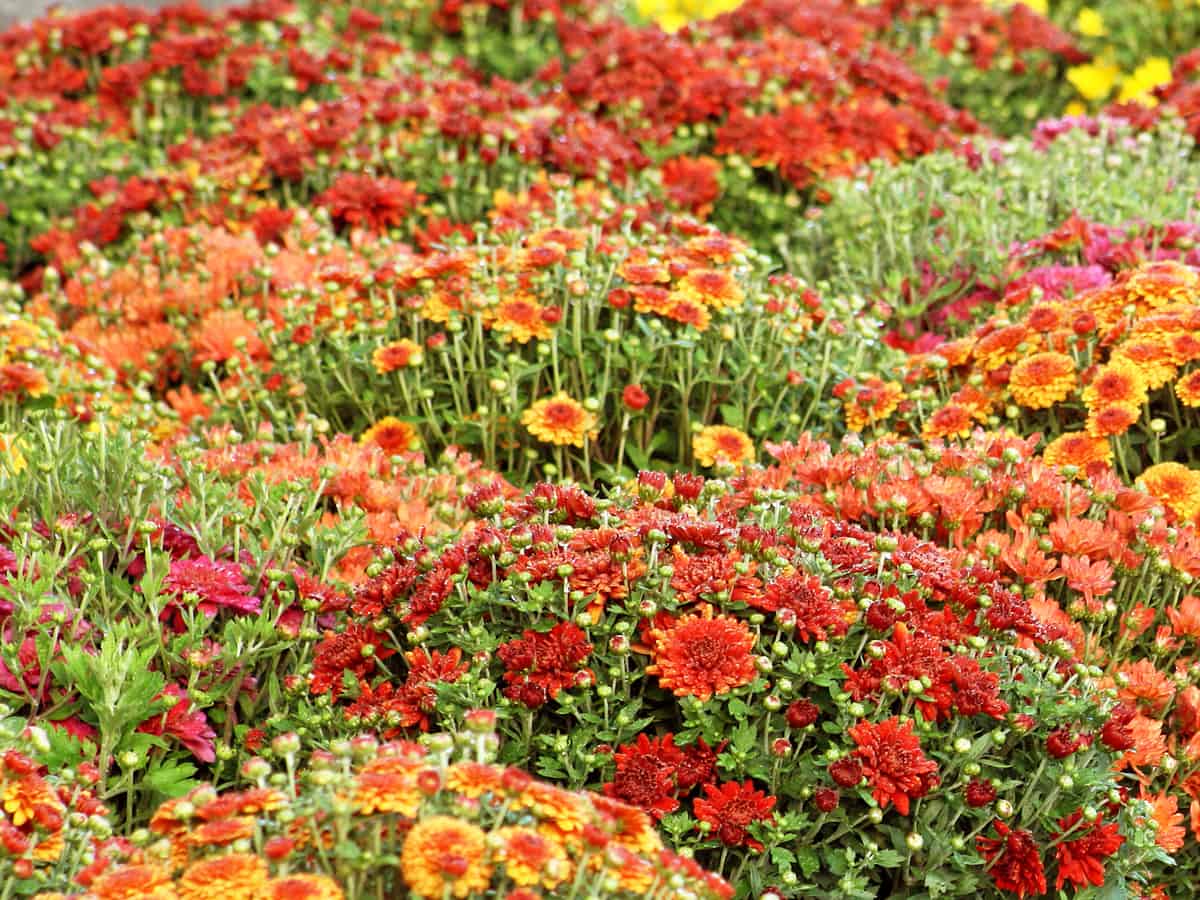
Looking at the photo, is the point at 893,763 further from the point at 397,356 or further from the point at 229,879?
the point at 397,356

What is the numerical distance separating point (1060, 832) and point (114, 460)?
67.7 inches

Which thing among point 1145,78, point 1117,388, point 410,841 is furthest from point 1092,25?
point 410,841

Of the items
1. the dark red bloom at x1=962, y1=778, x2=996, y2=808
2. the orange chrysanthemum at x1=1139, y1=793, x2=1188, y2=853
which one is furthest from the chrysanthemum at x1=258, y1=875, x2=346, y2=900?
the orange chrysanthemum at x1=1139, y1=793, x2=1188, y2=853

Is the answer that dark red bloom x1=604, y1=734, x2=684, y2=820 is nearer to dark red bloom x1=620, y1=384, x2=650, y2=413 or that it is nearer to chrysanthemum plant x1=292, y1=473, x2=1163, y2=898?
chrysanthemum plant x1=292, y1=473, x2=1163, y2=898

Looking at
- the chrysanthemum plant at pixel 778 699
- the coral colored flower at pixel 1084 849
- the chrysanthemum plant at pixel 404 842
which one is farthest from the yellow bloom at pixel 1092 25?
the chrysanthemum plant at pixel 404 842

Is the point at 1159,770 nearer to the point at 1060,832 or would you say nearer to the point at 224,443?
the point at 1060,832

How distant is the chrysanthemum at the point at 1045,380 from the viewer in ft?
11.2

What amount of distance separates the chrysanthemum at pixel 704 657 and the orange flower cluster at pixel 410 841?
1.55 ft

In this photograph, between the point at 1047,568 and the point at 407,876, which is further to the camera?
the point at 1047,568

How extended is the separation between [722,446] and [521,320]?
0.52 metres

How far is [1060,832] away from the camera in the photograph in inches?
96.3

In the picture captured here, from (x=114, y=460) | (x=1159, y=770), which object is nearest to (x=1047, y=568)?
(x=1159, y=770)

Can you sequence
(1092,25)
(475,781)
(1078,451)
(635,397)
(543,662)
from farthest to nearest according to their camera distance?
(1092,25) < (635,397) < (1078,451) < (543,662) < (475,781)

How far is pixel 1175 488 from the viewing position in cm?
315
